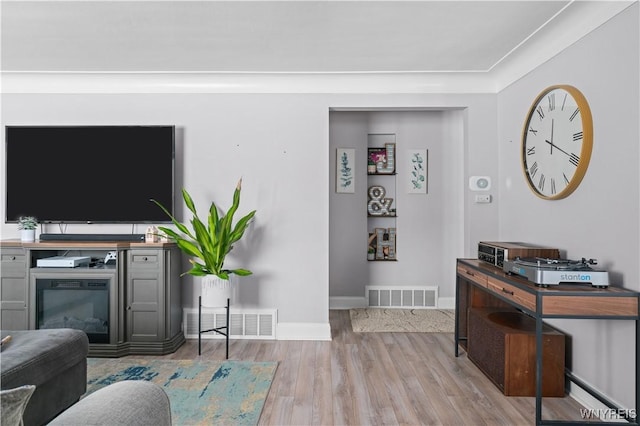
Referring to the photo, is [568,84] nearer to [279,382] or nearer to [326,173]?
[326,173]

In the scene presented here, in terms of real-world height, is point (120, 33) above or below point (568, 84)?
above

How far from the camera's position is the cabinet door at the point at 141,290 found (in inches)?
124

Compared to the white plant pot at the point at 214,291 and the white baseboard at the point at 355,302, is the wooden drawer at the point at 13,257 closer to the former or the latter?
the white plant pot at the point at 214,291

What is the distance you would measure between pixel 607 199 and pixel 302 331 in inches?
101

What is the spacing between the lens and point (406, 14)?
2.45 metres

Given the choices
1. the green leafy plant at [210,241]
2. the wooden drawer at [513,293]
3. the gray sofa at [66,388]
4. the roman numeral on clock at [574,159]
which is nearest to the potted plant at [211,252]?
the green leafy plant at [210,241]

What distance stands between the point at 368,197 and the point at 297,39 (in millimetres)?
2312

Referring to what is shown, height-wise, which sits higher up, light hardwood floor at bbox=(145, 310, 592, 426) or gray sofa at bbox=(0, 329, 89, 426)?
gray sofa at bbox=(0, 329, 89, 426)

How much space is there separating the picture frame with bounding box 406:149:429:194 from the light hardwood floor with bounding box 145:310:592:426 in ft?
5.95

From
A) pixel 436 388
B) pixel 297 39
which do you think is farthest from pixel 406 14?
pixel 436 388

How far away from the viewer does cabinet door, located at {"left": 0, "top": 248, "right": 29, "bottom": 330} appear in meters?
3.11

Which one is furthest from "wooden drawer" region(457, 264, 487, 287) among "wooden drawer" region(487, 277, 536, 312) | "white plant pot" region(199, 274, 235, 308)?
"white plant pot" region(199, 274, 235, 308)

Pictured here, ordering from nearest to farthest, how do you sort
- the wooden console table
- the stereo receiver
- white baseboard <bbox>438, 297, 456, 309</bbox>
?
the wooden console table
the stereo receiver
white baseboard <bbox>438, 297, 456, 309</bbox>

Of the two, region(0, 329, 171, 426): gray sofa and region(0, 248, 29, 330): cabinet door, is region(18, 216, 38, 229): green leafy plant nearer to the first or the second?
region(0, 248, 29, 330): cabinet door
